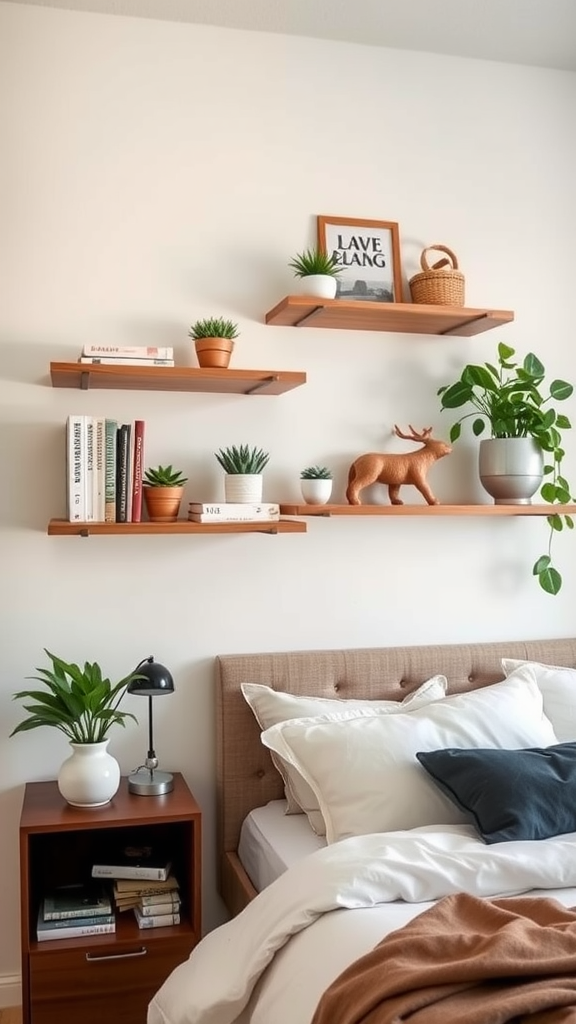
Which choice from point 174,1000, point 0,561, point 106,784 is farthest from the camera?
point 0,561

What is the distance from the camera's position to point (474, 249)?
3150 millimetres

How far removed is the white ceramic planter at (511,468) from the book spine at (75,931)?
162cm

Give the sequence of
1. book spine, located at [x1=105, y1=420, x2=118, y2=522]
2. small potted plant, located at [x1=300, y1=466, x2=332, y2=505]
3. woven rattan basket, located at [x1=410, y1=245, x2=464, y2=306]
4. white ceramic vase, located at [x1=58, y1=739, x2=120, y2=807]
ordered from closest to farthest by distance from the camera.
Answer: white ceramic vase, located at [x1=58, y1=739, x2=120, y2=807], book spine, located at [x1=105, y1=420, x2=118, y2=522], small potted plant, located at [x1=300, y1=466, x2=332, y2=505], woven rattan basket, located at [x1=410, y1=245, x2=464, y2=306]

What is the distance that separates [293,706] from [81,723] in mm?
573

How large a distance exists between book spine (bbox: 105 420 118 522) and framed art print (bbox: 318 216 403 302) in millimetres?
843

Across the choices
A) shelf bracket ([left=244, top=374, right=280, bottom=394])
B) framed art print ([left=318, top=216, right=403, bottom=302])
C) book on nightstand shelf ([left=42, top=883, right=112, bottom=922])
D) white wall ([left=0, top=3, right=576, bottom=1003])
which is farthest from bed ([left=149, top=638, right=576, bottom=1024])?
framed art print ([left=318, top=216, right=403, bottom=302])

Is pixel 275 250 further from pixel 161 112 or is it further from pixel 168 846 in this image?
pixel 168 846

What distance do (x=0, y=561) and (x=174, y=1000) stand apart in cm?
123

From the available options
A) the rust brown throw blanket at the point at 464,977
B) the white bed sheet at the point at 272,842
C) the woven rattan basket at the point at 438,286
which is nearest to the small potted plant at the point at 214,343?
the woven rattan basket at the point at 438,286

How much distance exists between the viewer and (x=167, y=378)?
105 inches

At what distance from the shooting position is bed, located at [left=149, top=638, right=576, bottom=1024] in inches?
69.8

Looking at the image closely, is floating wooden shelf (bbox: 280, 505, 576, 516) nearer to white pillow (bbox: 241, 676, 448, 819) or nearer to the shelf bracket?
the shelf bracket

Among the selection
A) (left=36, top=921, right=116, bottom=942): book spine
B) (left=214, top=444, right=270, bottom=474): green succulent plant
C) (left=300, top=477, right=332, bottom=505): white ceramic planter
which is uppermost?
(left=214, top=444, right=270, bottom=474): green succulent plant

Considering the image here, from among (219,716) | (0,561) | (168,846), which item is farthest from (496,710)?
(0,561)
